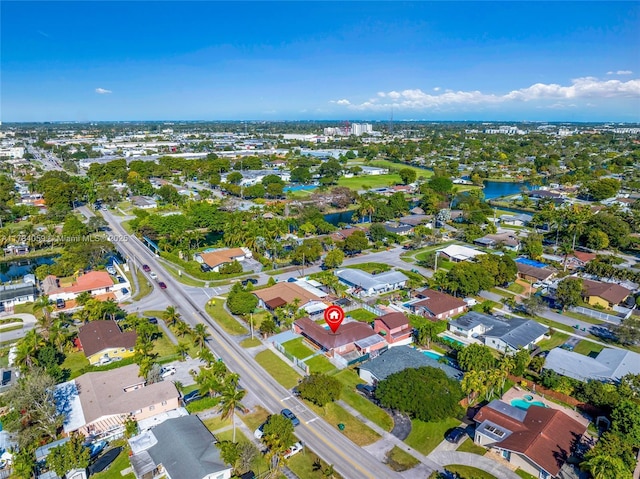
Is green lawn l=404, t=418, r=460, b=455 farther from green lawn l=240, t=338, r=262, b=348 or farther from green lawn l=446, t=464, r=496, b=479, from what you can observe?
green lawn l=240, t=338, r=262, b=348

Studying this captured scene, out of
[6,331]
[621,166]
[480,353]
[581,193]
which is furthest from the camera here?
[621,166]

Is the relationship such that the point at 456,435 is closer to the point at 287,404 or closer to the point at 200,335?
the point at 287,404

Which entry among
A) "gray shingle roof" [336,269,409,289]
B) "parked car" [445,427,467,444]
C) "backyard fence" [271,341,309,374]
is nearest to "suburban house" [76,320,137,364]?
"backyard fence" [271,341,309,374]

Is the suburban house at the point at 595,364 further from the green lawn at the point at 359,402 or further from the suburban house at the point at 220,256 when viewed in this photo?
the suburban house at the point at 220,256

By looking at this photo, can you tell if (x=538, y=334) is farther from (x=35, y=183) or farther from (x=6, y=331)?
(x=35, y=183)

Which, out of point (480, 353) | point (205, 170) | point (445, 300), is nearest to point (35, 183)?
point (205, 170)

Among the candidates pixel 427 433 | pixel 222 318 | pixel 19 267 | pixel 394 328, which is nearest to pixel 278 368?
pixel 222 318

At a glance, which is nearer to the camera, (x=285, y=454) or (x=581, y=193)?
(x=285, y=454)
